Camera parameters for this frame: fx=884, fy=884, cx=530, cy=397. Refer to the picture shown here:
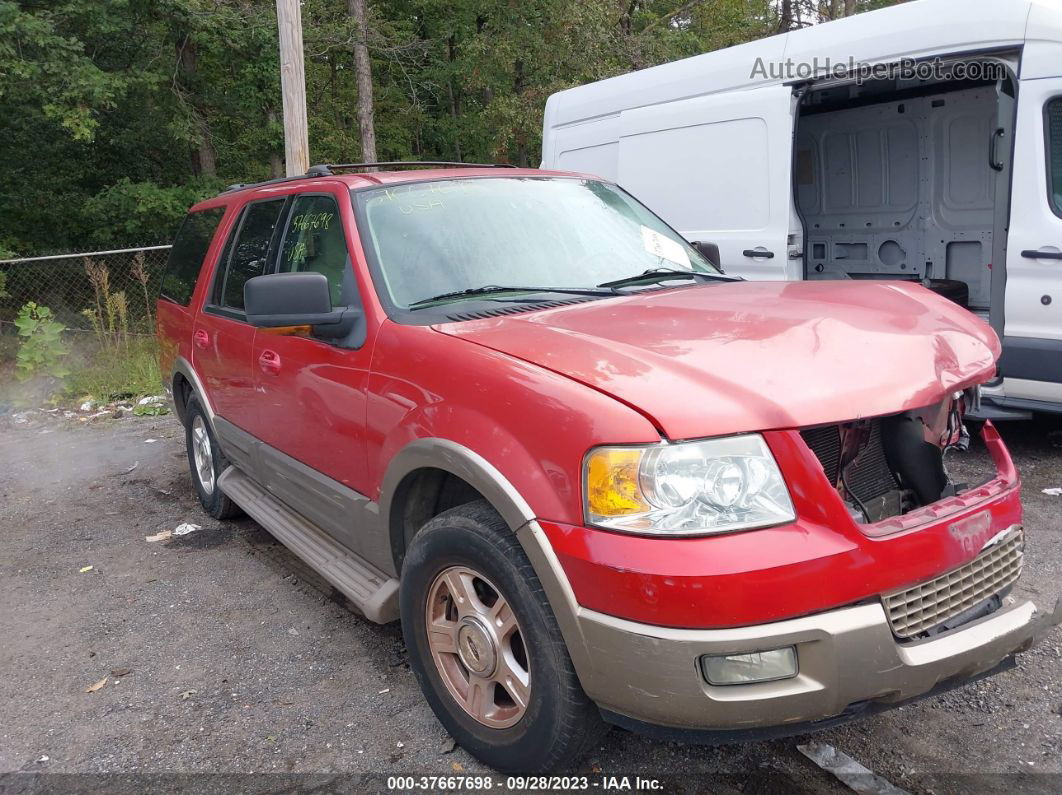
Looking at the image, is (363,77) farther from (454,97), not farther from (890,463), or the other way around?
(890,463)

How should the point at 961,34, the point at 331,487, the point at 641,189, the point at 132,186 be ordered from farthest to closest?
the point at 132,186, the point at 641,189, the point at 961,34, the point at 331,487

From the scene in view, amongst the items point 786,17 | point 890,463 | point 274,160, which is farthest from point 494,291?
point 786,17

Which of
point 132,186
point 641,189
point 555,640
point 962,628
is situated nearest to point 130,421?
point 641,189

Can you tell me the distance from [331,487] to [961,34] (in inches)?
190

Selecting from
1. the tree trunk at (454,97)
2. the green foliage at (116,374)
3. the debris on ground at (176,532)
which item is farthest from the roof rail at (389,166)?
the tree trunk at (454,97)

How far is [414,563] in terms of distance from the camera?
2822 millimetres

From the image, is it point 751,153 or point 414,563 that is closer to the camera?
point 414,563

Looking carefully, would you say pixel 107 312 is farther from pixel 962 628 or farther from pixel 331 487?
pixel 962 628

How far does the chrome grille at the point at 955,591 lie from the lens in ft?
7.38

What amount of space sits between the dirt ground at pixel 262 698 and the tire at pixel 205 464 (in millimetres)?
147

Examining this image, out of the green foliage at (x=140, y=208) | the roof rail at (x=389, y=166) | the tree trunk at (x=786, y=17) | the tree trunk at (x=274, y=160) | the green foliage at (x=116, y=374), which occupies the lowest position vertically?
the green foliage at (x=116, y=374)

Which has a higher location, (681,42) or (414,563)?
(681,42)

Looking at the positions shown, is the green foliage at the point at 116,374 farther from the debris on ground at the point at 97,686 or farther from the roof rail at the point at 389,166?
the debris on ground at the point at 97,686

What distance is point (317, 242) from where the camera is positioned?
12.4ft
